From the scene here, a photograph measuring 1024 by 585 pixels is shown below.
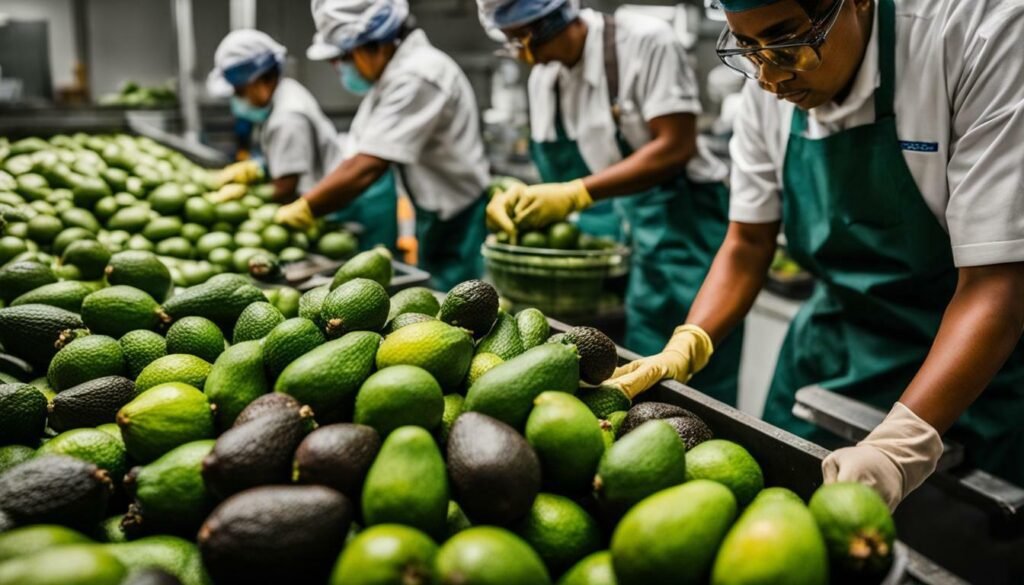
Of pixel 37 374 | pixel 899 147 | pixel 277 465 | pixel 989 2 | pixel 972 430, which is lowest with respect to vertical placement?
pixel 972 430

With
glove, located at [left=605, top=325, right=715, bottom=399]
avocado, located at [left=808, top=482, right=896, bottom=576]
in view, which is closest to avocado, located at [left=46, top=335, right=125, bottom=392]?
glove, located at [left=605, top=325, right=715, bottom=399]

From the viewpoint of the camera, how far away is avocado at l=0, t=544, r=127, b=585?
843 mm

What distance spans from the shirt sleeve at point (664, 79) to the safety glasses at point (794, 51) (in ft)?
4.11

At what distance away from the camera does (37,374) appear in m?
1.70

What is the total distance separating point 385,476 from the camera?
1.01m

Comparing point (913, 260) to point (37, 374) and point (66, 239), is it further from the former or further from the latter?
point (66, 239)

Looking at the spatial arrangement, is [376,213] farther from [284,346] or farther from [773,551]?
[773,551]

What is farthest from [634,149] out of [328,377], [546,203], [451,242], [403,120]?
[328,377]

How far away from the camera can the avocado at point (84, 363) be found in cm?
148

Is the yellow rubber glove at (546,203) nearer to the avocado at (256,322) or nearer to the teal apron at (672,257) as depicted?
the teal apron at (672,257)

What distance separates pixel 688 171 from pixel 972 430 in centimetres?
168

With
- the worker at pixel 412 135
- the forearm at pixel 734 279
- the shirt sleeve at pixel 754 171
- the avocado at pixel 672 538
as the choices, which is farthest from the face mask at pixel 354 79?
the avocado at pixel 672 538

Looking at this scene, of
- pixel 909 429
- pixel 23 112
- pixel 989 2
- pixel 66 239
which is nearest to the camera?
pixel 909 429

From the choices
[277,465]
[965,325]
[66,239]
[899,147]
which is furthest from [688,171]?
[277,465]
